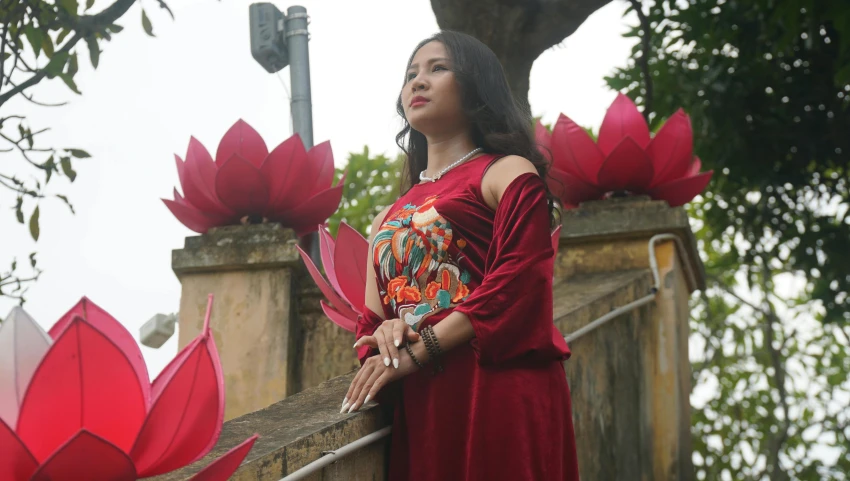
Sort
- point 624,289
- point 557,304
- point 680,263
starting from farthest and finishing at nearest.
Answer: point 680,263 → point 624,289 → point 557,304

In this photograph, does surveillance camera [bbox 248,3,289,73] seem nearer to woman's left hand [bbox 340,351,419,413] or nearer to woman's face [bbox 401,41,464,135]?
woman's face [bbox 401,41,464,135]

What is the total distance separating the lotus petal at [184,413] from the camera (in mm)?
1604

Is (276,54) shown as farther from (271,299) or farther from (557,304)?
(557,304)

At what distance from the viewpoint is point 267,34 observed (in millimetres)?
5250

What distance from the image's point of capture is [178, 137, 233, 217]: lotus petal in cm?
446

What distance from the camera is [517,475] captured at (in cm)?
248

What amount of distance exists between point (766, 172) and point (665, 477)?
11.8ft

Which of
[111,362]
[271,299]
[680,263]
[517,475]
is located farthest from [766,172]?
[111,362]

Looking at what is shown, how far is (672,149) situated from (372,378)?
238 centimetres

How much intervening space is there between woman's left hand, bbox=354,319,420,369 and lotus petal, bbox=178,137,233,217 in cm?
206

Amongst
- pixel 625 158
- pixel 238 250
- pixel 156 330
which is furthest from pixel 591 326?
pixel 156 330

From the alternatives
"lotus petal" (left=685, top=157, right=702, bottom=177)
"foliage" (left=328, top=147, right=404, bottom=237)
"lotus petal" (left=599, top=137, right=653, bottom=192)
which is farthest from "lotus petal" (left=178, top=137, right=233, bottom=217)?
"foliage" (left=328, top=147, right=404, bottom=237)

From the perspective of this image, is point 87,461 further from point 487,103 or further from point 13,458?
point 487,103

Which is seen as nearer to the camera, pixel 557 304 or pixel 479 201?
pixel 479 201
